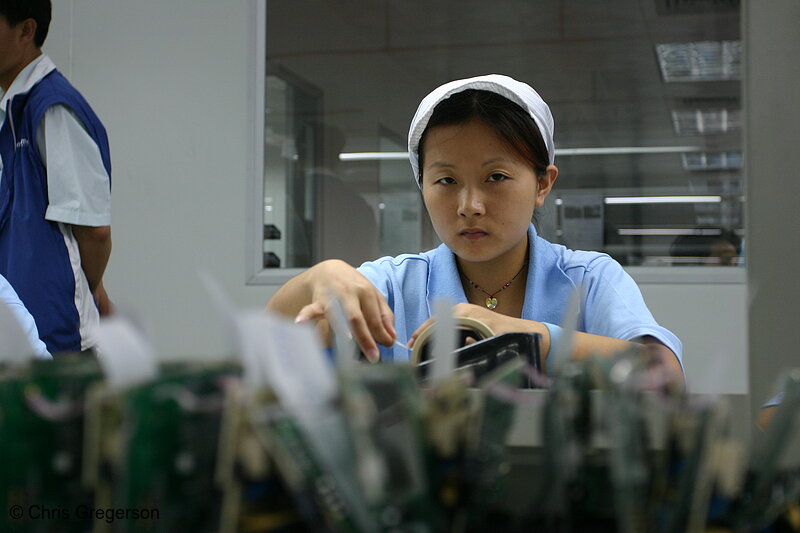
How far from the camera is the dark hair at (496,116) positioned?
1.26 meters

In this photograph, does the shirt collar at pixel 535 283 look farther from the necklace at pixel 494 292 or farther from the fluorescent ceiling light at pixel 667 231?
the fluorescent ceiling light at pixel 667 231

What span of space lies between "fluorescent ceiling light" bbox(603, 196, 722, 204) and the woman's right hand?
1.77 metres

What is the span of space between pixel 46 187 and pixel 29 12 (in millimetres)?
394

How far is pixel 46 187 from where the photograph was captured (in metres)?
1.80

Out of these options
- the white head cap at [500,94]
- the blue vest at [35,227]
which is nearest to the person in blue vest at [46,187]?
the blue vest at [35,227]

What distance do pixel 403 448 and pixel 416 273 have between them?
3.55 feet

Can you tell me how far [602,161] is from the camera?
268 centimetres

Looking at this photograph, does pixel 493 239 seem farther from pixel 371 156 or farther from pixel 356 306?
pixel 371 156

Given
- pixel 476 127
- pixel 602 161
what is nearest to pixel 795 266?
pixel 476 127

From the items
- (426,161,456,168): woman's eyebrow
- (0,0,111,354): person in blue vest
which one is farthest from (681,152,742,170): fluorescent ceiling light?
(0,0,111,354): person in blue vest

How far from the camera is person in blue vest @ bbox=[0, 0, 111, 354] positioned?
1748mm

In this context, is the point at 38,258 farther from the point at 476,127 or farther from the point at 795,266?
the point at 795,266

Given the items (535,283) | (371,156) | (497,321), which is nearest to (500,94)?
(535,283)

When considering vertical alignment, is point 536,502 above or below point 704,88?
below
